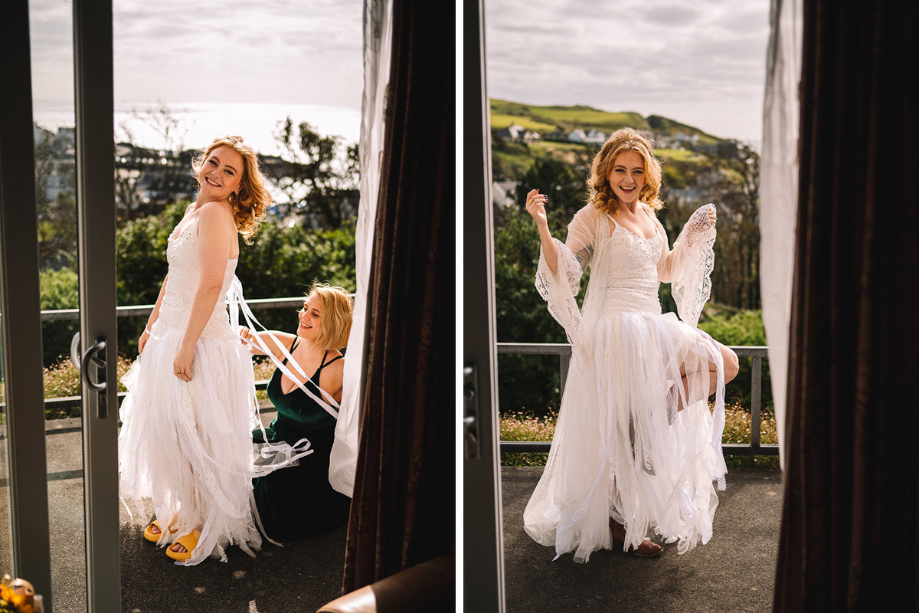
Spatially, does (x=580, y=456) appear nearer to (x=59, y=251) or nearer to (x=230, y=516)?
(x=230, y=516)

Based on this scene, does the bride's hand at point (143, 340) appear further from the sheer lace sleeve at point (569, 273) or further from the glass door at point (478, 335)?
the sheer lace sleeve at point (569, 273)

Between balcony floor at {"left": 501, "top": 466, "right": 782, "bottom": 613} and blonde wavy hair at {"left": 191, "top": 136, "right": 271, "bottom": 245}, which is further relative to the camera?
blonde wavy hair at {"left": 191, "top": 136, "right": 271, "bottom": 245}

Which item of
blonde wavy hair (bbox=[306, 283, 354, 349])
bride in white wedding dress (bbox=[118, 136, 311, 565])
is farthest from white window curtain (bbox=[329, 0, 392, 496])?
bride in white wedding dress (bbox=[118, 136, 311, 565])

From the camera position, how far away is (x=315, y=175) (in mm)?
2438

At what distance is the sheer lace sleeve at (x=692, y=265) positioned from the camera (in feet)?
6.24

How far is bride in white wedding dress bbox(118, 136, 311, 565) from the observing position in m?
2.36

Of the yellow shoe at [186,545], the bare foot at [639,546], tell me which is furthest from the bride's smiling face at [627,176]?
the yellow shoe at [186,545]

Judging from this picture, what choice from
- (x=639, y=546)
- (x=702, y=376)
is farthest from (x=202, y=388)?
(x=702, y=376)

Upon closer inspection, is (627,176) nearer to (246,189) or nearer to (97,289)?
(246,189)

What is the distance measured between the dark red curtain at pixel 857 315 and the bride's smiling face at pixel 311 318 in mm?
1609

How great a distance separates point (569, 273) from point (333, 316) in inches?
36.0

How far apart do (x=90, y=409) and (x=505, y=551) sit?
51.0 inches

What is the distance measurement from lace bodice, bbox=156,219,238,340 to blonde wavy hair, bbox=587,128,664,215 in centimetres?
131

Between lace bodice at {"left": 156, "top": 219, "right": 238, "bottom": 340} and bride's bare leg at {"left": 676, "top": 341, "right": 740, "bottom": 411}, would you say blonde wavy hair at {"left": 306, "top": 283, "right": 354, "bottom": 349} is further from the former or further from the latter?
bride's bare leg at {"left": 676, "top": 341, "right": 740, "bottom": 411}
